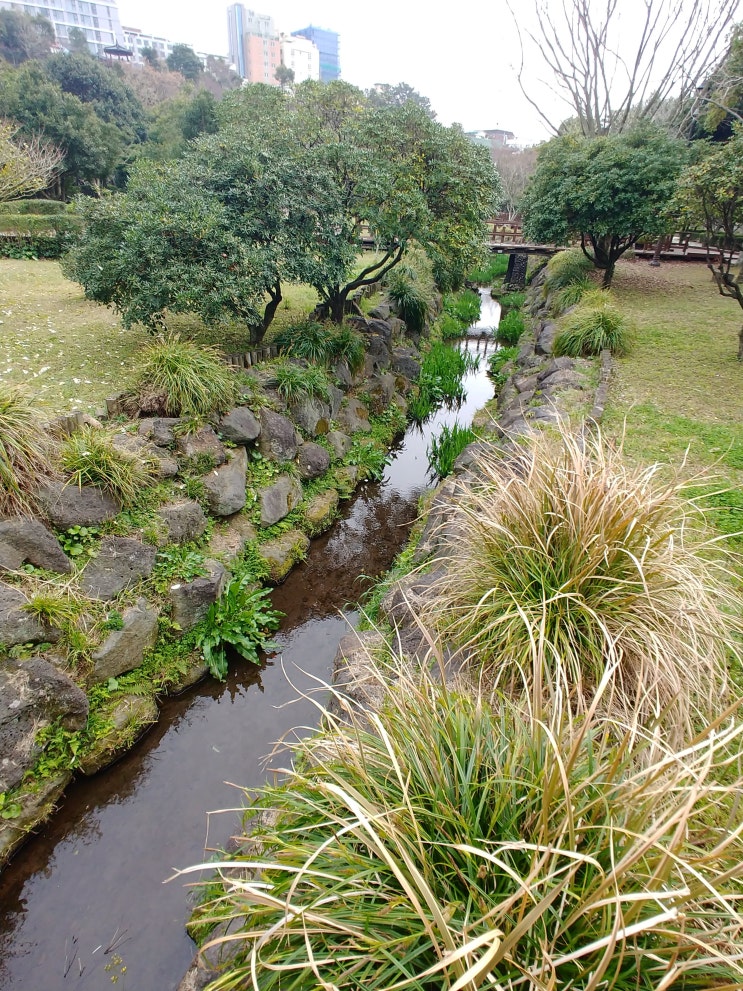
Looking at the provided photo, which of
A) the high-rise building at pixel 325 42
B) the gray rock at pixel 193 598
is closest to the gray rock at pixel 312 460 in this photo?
the gray rock at pixel 193 598

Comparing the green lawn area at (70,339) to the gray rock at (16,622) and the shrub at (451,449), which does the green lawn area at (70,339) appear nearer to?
the gray rock at (16,622)

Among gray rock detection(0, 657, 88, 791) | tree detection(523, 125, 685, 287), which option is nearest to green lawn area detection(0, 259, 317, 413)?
gray rock detection(0, 657, 88, 791)

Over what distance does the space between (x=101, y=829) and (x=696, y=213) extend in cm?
953

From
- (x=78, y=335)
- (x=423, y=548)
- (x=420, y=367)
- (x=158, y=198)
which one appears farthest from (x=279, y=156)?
(x=423, y=548)

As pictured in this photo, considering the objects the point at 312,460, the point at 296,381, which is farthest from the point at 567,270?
the point at 312,460

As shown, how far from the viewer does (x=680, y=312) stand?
10.8m

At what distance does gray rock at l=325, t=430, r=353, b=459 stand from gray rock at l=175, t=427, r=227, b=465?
6.69ft

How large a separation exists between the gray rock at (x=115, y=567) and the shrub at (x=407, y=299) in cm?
895

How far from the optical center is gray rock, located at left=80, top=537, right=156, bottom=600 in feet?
13.9

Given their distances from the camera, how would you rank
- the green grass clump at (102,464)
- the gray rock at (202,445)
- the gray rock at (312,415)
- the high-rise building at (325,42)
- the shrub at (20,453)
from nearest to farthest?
1. the shrub at (20,453)
2. the green grass clump at (102,464)
3. the gray rock at (202,445)
4. the gray rock at (312,415)
5. the high-rise building at (325,42)

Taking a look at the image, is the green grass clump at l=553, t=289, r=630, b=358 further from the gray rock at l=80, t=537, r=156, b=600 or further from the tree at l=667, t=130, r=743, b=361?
the gray rock at l=80, t=537, r=156, b=600

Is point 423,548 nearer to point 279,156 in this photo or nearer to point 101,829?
point 101,829

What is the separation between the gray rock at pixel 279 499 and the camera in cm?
603

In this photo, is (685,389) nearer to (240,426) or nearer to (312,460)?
(312,460)
